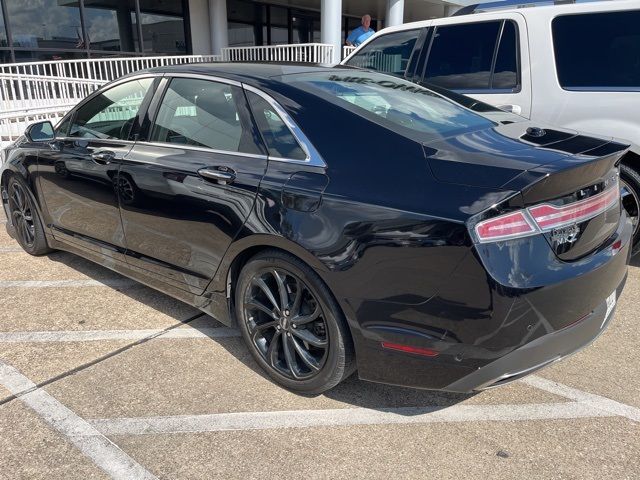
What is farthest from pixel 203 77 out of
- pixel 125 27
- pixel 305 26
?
pixel 305 26

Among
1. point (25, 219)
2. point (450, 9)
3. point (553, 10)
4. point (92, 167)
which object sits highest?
point (450, 9)

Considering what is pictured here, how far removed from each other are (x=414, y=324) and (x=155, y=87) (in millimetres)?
2263

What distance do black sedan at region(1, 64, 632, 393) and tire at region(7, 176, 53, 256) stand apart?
4.29ft

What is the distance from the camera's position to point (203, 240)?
9.77 feet

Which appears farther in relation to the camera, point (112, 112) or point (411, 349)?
point (112, 112)

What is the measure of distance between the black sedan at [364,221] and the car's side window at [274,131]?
1cm

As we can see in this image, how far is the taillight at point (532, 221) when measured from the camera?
204cm

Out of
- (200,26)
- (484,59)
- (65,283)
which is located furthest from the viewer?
(200,26)

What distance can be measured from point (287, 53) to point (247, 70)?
10.3 meters

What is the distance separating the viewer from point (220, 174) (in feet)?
9.23

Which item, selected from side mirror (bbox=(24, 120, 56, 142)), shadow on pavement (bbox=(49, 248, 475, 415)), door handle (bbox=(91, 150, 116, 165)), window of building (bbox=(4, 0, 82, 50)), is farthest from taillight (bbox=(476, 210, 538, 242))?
window of building (bbox=(4, 0, 82, 50))

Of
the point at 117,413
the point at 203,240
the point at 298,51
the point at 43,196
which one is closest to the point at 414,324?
the point at 203,240

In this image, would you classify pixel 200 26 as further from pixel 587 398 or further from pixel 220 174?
pixel 587 398

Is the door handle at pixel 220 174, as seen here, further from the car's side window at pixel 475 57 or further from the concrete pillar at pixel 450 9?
the concrete pillar at pixel 450 9
